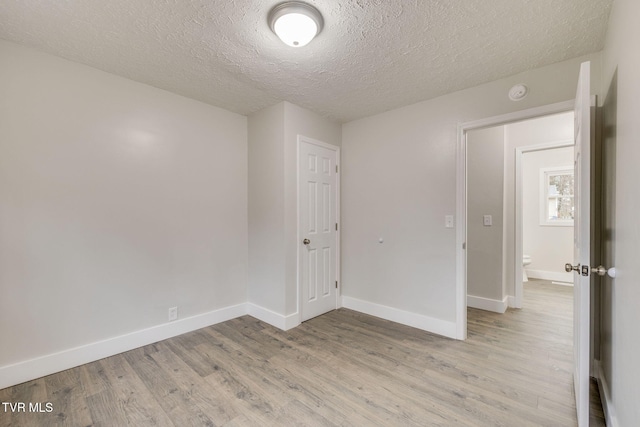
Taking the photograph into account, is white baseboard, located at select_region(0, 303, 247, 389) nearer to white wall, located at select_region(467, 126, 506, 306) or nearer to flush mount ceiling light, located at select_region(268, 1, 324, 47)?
flush mount ceiling light, located at select_region(268, 1, 324, 47)

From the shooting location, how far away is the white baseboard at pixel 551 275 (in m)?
4.83

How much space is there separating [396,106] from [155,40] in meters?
2.27

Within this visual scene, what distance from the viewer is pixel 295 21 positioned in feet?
5.30

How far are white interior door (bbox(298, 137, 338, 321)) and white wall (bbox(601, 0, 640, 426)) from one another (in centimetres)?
240

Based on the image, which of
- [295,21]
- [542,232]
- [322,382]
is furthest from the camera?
[542,232]

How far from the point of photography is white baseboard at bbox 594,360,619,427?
4.86 ft

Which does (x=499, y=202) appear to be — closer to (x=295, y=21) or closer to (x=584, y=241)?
(x=584, y=241)

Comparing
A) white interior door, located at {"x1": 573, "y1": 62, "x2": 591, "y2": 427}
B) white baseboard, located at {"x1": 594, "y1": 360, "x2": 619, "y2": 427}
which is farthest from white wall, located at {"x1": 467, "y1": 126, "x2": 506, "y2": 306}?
white interior door, located at {"x1": 573, "y1": 62, "x2": 591, "y2": 427}

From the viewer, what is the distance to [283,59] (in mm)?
2123

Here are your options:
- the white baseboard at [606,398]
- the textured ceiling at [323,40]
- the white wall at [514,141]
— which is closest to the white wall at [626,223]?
the white baseboard at [606,398]

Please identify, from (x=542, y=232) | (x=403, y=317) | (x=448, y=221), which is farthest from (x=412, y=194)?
(x=542, y=232)

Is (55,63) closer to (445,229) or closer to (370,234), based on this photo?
(370,234)

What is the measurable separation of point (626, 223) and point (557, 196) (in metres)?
4.67

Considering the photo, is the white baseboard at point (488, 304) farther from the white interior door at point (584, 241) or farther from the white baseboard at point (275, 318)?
the white baseboard at point (275, 318)
